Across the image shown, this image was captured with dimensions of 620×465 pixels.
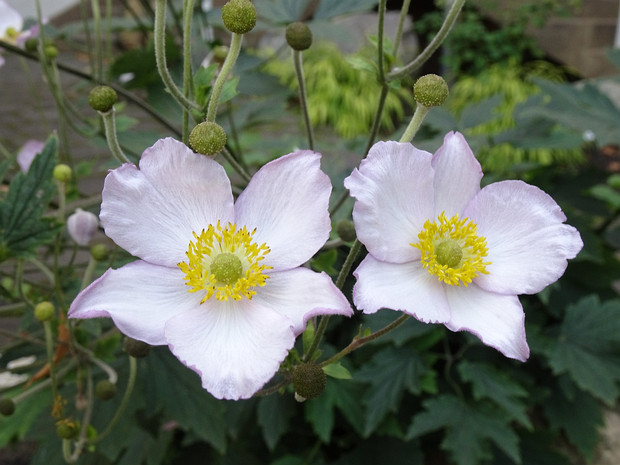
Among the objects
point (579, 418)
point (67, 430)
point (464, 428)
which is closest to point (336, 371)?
point (67, 430)

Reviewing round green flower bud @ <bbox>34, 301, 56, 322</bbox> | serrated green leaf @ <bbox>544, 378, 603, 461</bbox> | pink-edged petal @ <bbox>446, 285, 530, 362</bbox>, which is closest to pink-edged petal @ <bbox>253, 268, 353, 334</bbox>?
pink-edged petal @ <bbox>446, 285, 530, 362</bbox>

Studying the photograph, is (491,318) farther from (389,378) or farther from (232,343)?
(389,378)

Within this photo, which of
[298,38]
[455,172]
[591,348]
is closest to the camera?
[455,172]

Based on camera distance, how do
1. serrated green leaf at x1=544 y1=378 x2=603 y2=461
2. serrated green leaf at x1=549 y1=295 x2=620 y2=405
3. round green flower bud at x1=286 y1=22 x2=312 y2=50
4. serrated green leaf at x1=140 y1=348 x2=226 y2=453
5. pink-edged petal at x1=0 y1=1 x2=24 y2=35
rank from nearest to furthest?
Answer: 1. round green flower bud at x1=286 y1=22 x2=312 y2=50
2. serrated green leaf at x1=140 y1=348 x2=226 y2=453
3. pink-edged petal at x1=0 y1=1 x2=24 y2=35
4. serrated green leaf at x1=549 y1=295 x2=620 y2=405
5. serrated green leaf at x1=544 y1=378 x2=603 y2=461

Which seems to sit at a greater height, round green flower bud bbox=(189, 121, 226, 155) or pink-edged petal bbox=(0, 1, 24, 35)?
round green flower bud bbox=(189, 121, 226, 155)

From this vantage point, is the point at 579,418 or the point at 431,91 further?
the point at 579,418

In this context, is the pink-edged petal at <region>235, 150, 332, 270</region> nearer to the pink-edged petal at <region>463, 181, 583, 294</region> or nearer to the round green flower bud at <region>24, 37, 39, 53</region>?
the pink-edged petal at <region>463, 181, 583, 294</region>

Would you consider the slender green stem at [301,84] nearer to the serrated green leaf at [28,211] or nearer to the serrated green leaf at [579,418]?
the serrated green leaf at [28,211]

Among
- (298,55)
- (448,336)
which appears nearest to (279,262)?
(298,55)
